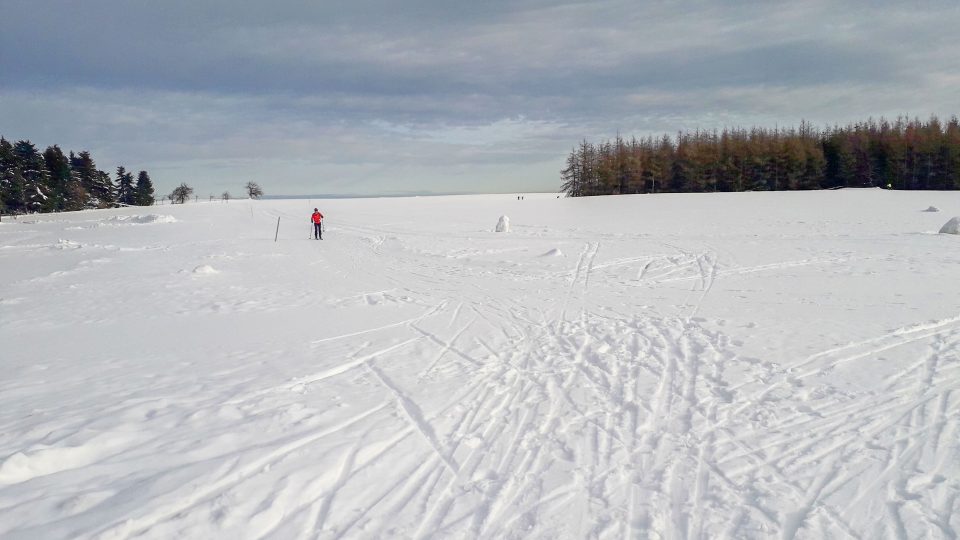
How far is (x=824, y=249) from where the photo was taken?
54.0 feet

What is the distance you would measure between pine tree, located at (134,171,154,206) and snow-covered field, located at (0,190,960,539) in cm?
9274

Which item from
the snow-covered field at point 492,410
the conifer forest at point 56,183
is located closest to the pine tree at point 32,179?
the conifer forest at point 56,183

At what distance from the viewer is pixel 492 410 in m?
5.12

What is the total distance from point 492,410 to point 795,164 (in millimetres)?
74835

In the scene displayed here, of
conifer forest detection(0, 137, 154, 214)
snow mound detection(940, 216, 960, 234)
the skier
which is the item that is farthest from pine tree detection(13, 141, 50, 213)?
snow mound detection(940, 216, 960, 234)

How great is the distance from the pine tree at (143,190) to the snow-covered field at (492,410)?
92742 mm

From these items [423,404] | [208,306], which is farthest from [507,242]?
[423,404]

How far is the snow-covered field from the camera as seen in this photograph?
342 centimetres

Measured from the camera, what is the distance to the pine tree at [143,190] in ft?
295

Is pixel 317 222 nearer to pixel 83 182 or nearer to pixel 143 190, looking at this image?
pixel 83 182

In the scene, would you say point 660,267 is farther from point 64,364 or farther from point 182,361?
point 64,364

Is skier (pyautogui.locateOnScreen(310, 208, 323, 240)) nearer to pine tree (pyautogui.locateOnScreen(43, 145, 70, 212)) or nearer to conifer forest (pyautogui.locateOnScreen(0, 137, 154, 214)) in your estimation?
conifer forest (pyautogui.locateOnScreen(0, 137, 154, 214))

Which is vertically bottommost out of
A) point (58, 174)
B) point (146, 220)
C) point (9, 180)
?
point (146, 220)

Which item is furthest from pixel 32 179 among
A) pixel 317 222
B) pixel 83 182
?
pixel 317 222
